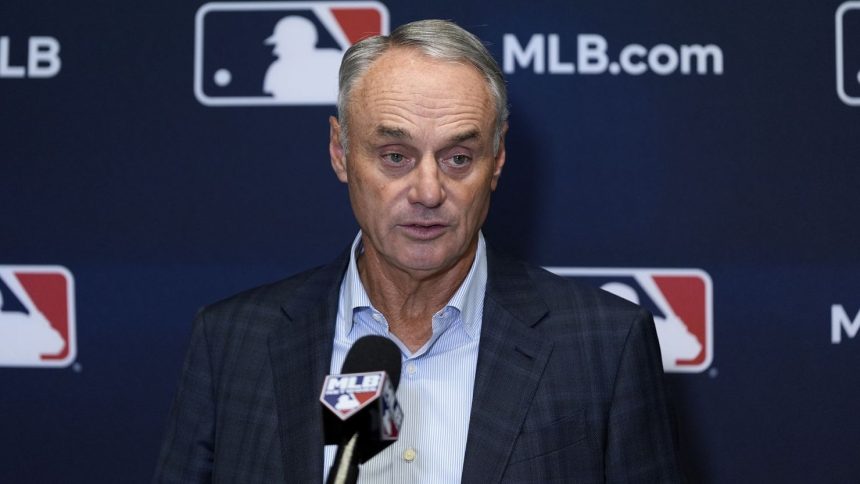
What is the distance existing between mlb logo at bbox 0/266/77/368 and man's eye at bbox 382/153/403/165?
38.6 inches

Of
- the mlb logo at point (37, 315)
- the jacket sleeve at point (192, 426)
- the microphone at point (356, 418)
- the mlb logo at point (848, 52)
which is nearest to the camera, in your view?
the microphone at point (356, 418)

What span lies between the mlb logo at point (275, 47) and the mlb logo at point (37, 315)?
0.51 m

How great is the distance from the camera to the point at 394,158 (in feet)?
4.88

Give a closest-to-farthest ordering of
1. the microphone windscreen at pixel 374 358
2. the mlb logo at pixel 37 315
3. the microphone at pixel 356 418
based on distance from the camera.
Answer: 1. the microphone at pixel 356 418
2. the microphone windscreen at pixel 374 358
3. the mlb logo at pixel 37 315

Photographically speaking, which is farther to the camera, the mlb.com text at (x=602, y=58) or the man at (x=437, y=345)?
the mlb.com text at (x=602, y=58)

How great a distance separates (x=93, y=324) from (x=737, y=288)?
4.47 feet

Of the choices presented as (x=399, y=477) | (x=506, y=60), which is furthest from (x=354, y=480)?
(x=506, y=60)

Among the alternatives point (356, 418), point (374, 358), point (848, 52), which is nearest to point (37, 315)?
point (374, 358)

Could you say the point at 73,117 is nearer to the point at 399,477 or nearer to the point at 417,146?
the point at 417,146

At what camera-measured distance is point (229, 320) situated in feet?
5.25

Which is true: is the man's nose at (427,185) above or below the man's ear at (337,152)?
below

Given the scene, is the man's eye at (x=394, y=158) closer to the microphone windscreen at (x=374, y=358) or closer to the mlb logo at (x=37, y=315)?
the microphone windscreen at (x=374, y=358)

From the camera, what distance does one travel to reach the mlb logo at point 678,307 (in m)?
2.02

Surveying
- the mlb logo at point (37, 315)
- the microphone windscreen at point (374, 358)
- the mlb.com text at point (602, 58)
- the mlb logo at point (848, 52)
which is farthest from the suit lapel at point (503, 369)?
the mlb logo at point (37, 315)
